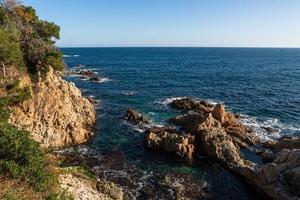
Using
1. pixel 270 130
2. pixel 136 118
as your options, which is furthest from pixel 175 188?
pixel 270 130

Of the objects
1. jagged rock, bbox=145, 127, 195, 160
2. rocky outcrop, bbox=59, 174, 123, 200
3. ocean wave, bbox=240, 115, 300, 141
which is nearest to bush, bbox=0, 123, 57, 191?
rocky outcrop, bbox=59, 174, 123, 200

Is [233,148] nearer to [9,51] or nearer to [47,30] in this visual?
[9,51]

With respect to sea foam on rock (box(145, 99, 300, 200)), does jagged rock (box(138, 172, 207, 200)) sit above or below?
below

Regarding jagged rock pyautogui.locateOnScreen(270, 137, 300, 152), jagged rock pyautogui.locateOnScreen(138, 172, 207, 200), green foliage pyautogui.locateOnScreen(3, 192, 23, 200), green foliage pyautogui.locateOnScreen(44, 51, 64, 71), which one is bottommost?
jagged rock pyautogui.locateOnScreen(138, 172, 207, 200)

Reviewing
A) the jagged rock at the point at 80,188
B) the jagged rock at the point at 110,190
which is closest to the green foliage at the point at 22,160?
the jagged rock at the point at 80,188

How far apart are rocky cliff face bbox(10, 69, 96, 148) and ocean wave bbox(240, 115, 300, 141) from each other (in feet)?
81.9

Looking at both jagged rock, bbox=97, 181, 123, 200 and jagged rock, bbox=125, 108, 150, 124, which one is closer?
jagged rock, bbox=97, 181, 123, 200

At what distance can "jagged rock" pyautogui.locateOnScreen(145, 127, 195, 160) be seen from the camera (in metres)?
34.9

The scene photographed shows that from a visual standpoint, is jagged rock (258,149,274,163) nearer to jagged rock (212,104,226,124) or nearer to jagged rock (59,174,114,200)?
jagged rock (212,104,226,124)

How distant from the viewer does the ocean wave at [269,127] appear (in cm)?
4309

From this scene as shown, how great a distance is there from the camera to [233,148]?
3506 cm

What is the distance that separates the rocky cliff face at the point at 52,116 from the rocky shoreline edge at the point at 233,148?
9220mm

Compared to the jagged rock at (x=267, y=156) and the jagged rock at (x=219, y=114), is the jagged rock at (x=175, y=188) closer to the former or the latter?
the jagged rock at (x=267, y=156)

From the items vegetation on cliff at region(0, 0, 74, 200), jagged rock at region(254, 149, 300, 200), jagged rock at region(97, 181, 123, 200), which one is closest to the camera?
vegetation on cliff at region(0, 0, 74, 200)
